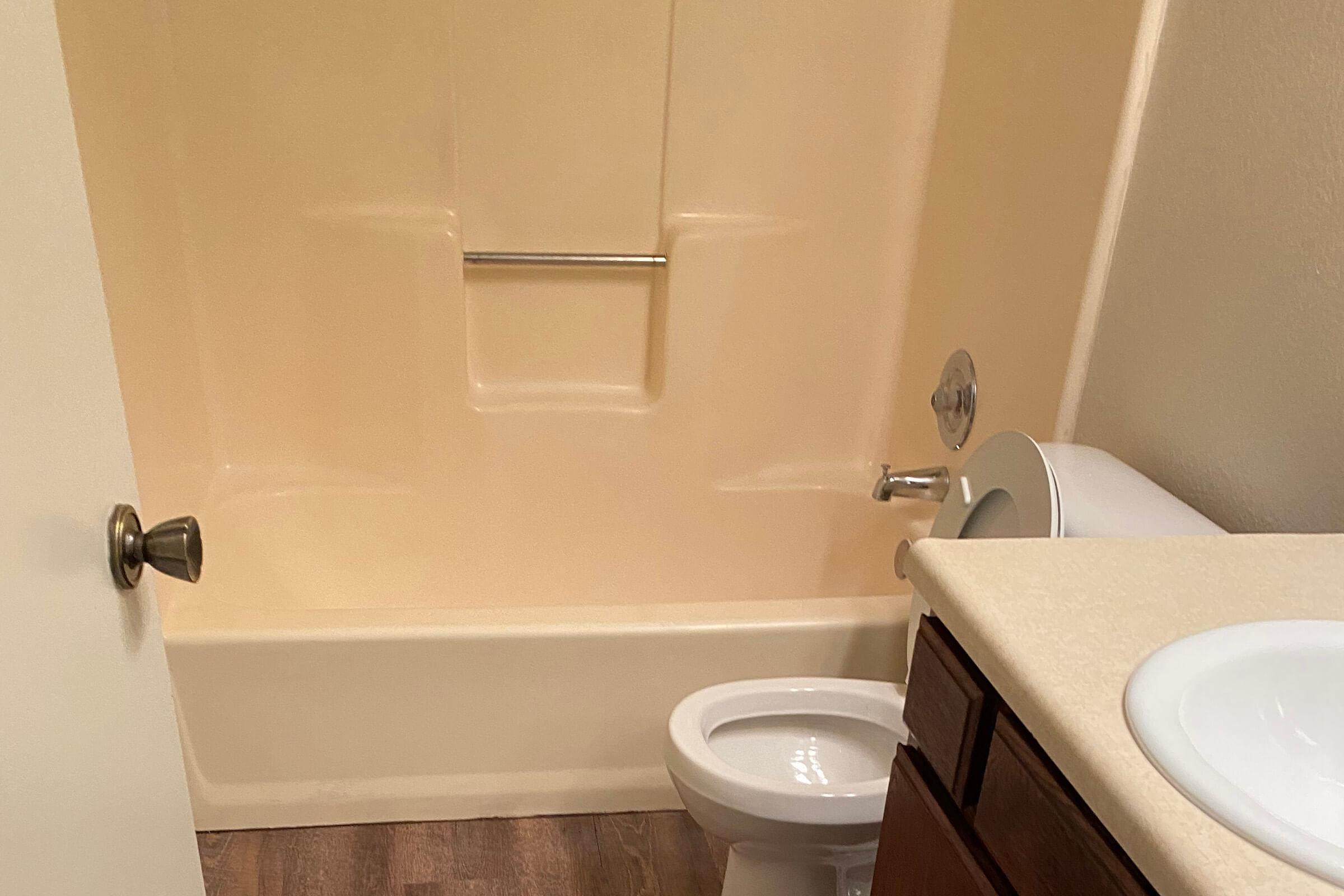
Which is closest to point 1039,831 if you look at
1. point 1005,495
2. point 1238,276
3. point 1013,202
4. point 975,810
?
point 975,810

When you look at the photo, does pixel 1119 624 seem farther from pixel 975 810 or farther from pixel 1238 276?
pixel 1238 276

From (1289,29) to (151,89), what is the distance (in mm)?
1732

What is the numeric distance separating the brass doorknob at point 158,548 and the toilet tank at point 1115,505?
811mm

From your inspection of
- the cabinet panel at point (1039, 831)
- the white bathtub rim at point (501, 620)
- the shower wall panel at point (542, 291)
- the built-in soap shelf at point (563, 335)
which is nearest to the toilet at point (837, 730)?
the white bathtub rim at point (501, 620)

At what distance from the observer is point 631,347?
2217mm

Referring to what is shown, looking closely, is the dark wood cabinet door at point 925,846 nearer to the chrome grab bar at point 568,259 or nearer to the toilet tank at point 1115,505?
the toilet tank at point 1115,505

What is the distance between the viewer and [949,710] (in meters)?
0.79

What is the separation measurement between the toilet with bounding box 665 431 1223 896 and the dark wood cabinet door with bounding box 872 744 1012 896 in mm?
290

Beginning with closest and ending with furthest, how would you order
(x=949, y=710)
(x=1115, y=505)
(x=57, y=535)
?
(x=57, y=535), (x=949, y=710), (x=1115, y=505)

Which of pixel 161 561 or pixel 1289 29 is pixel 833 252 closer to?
pixel 1289 29

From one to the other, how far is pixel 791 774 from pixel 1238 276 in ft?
2.77

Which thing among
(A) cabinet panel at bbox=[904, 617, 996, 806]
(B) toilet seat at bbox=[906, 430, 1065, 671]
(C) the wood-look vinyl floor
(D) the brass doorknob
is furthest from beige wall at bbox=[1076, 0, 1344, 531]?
(D) the brass doorknob

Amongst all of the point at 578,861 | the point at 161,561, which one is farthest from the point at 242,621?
the point at 161,561

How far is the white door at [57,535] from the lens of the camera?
0.50 metres
